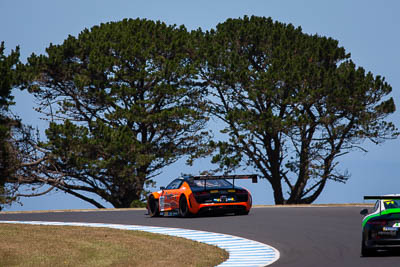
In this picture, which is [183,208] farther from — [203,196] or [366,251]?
[366,251]

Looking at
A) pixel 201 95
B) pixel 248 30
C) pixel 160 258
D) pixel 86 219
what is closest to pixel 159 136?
pixel 201 95

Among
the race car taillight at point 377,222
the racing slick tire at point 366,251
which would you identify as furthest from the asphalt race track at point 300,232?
the race car taillight at point 377,222

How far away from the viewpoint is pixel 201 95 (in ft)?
153

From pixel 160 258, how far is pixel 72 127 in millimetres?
28140

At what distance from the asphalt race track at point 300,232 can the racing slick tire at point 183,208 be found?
11.2 inches

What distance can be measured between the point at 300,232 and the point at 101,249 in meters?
5.29

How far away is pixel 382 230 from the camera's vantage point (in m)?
13.0

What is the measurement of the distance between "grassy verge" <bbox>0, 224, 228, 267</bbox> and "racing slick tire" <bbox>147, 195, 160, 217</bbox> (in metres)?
5.80

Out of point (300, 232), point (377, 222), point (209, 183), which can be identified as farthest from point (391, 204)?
point (209, 183)

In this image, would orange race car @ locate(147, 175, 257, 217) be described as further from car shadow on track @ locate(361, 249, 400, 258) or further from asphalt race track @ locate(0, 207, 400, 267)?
car shadow on track @ locate(361, 249, 400, 258)

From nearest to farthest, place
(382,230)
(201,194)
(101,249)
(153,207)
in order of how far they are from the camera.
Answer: (382,230)
(101,249)
(201,194)
(153,207)

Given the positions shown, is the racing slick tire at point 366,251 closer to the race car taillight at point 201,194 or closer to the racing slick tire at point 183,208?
the race car taillight at point 201,194

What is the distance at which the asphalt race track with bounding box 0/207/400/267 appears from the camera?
42.2ft

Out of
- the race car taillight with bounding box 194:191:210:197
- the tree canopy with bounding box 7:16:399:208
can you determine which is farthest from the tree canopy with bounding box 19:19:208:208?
the race car taillight with bounding box 194:191:210:197
